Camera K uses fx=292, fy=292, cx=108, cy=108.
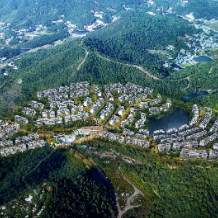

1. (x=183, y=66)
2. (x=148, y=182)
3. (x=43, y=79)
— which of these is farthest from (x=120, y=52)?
(x=148, y=182)

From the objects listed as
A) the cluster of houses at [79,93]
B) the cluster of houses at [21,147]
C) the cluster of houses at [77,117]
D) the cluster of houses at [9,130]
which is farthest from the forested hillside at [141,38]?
the cluster of houses at [21,147]

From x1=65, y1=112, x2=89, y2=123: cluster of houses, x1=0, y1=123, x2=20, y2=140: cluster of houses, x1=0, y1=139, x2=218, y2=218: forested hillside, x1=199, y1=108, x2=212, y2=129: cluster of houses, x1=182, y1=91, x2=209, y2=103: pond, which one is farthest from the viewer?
x1=182, y1=91, x2=209, y2=103: pond

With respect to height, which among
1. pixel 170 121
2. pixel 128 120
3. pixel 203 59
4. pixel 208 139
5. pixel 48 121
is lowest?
pixel 203 59

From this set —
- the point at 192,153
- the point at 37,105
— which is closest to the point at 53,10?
the point at 37,105

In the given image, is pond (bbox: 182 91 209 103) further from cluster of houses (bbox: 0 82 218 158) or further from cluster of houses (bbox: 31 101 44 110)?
cluster of houses (bbox: 31 101 44 110)

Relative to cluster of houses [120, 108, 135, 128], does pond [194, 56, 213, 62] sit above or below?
below

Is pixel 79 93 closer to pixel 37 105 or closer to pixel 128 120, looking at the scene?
pixel 37 105

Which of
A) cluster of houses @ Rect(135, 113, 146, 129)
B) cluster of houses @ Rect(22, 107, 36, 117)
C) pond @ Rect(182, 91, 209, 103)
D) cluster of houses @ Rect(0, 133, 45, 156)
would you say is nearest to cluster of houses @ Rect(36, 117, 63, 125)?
cluster of houses @ Rect(22, 107, 36, 117)

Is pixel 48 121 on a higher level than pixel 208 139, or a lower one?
lower

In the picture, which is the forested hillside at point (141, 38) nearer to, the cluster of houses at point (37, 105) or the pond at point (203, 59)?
the pond at point (203, 59)
